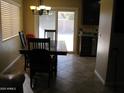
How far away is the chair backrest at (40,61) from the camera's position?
10.7ft

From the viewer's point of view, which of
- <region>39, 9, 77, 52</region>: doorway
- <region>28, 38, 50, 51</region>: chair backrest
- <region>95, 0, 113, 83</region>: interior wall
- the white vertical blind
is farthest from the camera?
<region>39, 9, 77, 52</region>: doorway

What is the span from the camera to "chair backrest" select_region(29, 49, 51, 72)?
3256 millimetres

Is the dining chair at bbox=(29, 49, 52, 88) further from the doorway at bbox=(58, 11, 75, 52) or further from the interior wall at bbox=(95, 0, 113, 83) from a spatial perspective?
the doorway at bbox=(58, 11, 75, 52)

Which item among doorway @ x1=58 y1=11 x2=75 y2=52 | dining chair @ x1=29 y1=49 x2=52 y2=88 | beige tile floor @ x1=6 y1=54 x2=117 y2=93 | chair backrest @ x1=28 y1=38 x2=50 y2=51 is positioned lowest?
beige tile floor @ x1=6 y1=54 x2=117 y2=93

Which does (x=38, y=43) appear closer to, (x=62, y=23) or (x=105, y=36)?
(x=105, y=36)

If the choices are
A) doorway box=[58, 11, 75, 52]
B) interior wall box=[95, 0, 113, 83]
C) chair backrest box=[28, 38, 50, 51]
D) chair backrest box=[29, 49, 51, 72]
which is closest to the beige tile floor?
interior wall box=[95, 0, 113, 83]

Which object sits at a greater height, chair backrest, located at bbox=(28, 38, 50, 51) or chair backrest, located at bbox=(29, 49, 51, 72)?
chair backrest, located at bbox=(28, 38, 50, 51)

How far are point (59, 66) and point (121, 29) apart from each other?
241 centimetres

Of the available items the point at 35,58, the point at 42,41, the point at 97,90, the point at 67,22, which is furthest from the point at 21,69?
the point at 67,22

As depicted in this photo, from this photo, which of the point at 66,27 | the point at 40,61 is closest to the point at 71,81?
the point at 40,61

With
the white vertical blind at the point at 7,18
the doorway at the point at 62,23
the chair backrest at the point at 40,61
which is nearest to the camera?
the chair backrest at the point at 40,61

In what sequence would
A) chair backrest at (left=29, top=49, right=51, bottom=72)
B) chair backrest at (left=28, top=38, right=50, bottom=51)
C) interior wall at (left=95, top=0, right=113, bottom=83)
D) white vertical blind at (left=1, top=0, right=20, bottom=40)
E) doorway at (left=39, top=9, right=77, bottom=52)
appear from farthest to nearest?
1. doorway at (left=39, top=9, right=77, bottom=52)
2. white vertical blind at (left=1, top=0, right=20, bottom=40)
3. chair backrest at (left=28, top=38, right=50, bottom=51)
4. interior wall at (left=95, top=0, right=113, bottom=83)
5. chair backrest at (left=29, top=49, right=51, bottom=72)

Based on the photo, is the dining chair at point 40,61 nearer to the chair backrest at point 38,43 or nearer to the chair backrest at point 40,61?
the chair backrest at point 40,61

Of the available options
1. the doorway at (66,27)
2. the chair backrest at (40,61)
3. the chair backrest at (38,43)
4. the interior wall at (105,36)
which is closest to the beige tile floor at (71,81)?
the interior wall at (105,36)
